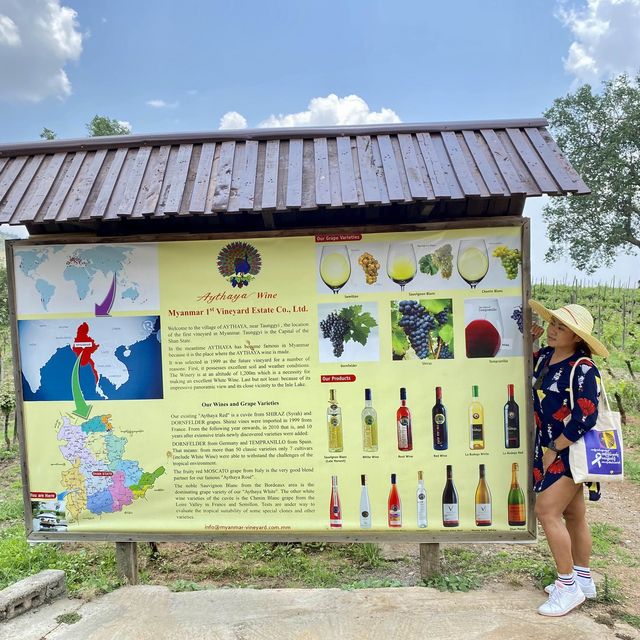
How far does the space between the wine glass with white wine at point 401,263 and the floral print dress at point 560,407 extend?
1023mm

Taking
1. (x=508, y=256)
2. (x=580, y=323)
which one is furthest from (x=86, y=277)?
(x=580, y=323)

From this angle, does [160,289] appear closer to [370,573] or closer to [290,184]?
[290,184]

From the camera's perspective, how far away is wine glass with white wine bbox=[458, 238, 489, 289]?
11.2 feet

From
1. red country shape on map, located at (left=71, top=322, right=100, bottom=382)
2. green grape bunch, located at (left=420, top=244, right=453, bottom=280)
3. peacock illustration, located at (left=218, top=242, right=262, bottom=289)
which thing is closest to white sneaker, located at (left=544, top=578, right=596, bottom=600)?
green grape bunch, located at (left=420, top=244, right=453, bottom=280)

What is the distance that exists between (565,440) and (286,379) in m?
1.79

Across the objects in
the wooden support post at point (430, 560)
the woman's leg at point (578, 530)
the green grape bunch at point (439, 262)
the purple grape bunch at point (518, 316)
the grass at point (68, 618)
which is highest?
the green grape bunch at point (439, 262)

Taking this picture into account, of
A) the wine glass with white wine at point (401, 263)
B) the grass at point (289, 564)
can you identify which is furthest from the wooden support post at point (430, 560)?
the wine glass with white wine at point (401, 263)

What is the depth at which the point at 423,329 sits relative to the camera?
345cm

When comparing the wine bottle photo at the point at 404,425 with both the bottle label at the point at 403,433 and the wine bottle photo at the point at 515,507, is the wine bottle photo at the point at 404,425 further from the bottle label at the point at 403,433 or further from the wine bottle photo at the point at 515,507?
the wine bottle photo at the point at 515,507

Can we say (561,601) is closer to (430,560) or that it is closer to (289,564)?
(430,560)

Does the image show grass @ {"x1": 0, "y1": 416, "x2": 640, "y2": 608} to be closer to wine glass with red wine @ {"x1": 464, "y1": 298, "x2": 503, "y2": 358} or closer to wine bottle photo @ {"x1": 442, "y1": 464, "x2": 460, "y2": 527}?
wine bottle photo @ {"x1": 442, "y1": 464, "x2": 460, "y2": 527}

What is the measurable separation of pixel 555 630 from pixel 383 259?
245 cm

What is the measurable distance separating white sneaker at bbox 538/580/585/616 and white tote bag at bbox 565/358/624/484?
2.36 ft

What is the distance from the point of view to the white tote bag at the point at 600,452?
2994 millimetres
